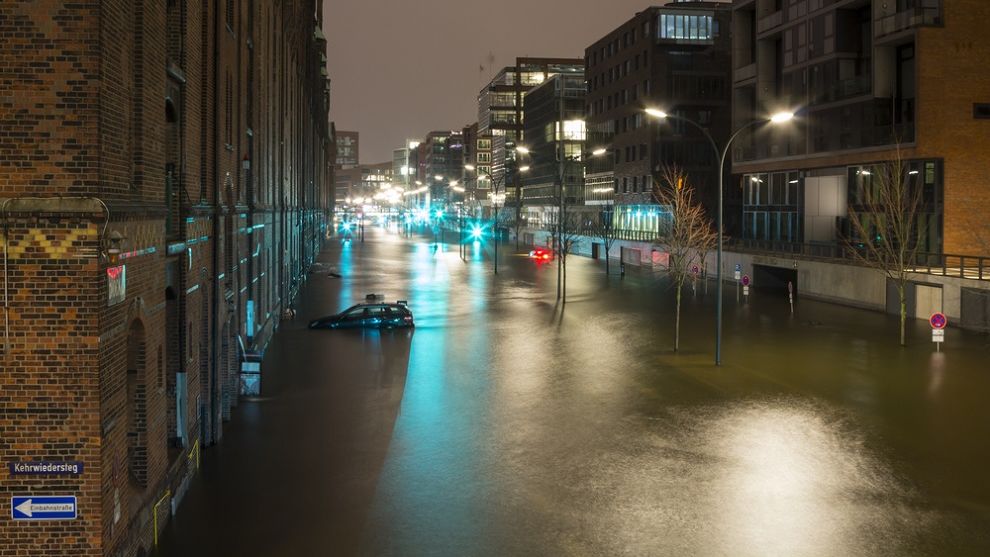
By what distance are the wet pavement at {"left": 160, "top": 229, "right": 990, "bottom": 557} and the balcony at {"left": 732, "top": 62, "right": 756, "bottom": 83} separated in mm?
31829

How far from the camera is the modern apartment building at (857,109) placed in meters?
43.7

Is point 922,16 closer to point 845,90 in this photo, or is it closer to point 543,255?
point 845,90

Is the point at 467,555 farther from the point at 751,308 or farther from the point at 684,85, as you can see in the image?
the point at 684,85

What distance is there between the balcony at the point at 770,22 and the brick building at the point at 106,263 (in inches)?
1864

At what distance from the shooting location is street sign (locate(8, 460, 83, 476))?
9570 millimetres

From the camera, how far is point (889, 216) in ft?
124

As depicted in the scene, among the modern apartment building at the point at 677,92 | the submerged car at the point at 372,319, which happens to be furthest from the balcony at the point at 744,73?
the submerged car at the point at 372,319

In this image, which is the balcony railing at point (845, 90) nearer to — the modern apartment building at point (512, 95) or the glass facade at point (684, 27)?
the glass facade at point (684, 27)

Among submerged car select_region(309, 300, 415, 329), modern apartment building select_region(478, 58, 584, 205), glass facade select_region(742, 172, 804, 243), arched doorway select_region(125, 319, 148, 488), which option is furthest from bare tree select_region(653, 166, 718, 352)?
modern apartment building select_region(478, 58, 584, 205)

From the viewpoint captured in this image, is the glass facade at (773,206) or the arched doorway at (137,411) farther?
the glass facade at (773,206)

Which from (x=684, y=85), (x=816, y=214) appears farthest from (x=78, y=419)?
(x=684, y=85)

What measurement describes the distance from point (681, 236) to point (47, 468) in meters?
32.9

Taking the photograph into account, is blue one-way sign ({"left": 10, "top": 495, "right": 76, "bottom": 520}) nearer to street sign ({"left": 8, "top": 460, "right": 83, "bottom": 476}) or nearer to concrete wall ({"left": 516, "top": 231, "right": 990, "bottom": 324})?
street sign ({"left": 8, "top": 460, "right": 83, "bottom": 476})

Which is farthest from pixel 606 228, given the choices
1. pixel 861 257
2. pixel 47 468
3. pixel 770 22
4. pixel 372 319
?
pixel 47 468
